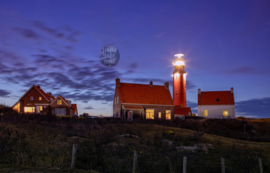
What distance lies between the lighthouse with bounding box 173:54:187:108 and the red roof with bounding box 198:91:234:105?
28.0ft

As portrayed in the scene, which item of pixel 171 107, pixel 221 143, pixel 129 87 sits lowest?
pixel 221 143

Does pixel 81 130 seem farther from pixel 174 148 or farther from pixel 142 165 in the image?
pixel 142 165

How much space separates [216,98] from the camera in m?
60.1

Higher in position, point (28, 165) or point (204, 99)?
point (204, 99)

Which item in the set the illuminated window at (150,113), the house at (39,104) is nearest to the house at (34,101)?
the house at (39,104)

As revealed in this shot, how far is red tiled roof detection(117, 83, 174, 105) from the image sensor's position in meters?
46.5

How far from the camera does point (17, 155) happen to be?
12.5 metres

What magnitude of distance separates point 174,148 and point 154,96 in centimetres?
3013

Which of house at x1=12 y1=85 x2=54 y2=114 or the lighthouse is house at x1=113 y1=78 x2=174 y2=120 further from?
the lighthouse

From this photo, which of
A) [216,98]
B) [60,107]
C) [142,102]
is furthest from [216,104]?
[60,107]


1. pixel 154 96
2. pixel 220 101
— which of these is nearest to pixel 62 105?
pixel 154 96

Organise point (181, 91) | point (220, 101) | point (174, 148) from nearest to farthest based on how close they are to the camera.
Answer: point (174, 148), point (220, 101), point (181, 91)

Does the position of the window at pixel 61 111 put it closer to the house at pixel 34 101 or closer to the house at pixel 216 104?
the house at pixel 34 101

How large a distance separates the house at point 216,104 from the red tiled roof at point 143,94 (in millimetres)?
14206
